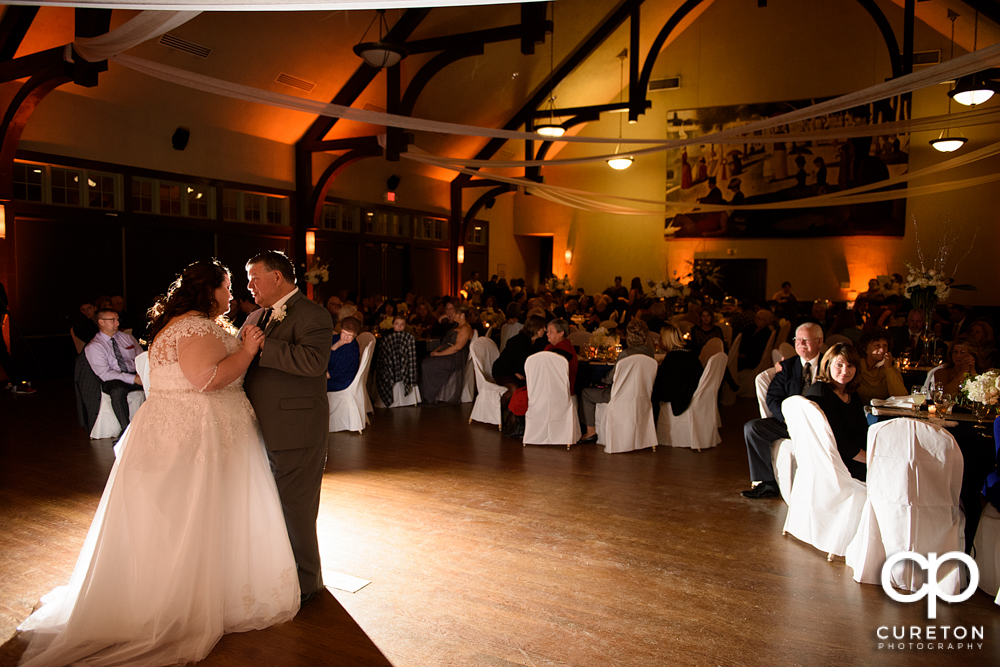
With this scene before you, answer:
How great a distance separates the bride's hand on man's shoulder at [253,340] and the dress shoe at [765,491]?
3.33 meters

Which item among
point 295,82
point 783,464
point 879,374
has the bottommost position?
point 783,464

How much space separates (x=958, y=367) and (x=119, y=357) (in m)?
6.36

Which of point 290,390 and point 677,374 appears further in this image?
point 677,374

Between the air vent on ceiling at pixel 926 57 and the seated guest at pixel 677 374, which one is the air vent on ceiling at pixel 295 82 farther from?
the air vent on ceiling at pixel 926 57

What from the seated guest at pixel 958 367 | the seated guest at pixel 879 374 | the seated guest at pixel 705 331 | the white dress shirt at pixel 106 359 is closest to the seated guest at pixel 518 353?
the seated guest at pixel 705 331

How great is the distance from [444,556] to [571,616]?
33.5 inches

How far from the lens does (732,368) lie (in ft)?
27.9

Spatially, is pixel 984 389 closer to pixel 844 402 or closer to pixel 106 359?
pixel 844 402

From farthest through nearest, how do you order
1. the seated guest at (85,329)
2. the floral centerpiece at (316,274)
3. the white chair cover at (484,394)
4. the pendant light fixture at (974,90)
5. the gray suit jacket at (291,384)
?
1. the floral centerpiece at (316,274)
2. the seated guest at (85,329)
3. the pendant light fixture at (974,90)
4. the white chair cover at (484,394)
5. the gray suit jacket at (291,384)

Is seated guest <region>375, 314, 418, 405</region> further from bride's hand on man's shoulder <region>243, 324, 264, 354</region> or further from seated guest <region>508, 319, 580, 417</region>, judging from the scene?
bride's hand on man's shoulder <region>243, 324, 264, 354</region>

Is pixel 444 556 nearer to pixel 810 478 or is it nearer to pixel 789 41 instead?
pixel 810 478

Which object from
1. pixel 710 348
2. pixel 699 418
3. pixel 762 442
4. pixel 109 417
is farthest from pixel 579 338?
pixel 109 417

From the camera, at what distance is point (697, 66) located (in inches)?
619

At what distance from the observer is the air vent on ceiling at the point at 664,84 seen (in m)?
16.0
